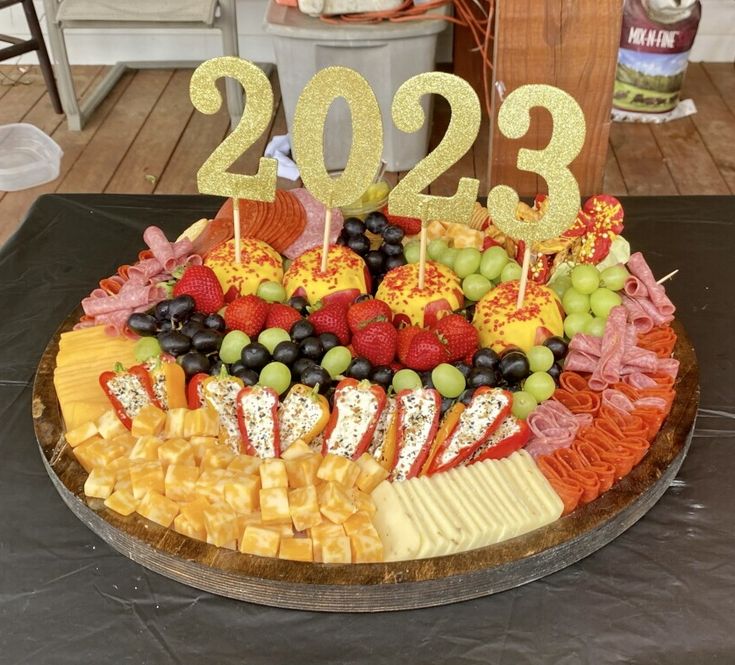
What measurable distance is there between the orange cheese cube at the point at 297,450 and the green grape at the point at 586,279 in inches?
24.6

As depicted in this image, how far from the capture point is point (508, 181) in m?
2.18

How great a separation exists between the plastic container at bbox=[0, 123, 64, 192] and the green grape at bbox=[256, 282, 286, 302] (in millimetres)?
1994

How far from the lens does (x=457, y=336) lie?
1.42m

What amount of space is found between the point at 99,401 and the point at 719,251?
1.45m

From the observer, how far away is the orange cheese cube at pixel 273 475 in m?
1.17

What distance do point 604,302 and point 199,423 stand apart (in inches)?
29.8

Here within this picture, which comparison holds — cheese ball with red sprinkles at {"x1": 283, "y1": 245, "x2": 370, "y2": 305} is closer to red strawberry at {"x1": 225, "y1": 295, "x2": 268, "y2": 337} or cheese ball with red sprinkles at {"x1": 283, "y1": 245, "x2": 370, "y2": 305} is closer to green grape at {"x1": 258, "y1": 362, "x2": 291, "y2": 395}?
red strawberry at {"x1": 225, "y1": 295, "x2": 268, "y2": 337}

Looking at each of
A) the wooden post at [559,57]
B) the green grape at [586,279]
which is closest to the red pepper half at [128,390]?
the green grape at [586,279]

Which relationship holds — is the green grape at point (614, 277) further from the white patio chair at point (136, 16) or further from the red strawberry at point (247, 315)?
the white patio chair at point (136, 16)

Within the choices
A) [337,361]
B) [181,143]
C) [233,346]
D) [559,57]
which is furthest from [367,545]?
[181,143]

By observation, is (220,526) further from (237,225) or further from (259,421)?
(237,225)


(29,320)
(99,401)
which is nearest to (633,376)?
(99,401)

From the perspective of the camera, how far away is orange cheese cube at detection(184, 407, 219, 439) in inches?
50.1

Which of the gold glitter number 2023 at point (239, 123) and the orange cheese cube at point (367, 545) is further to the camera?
the gold glitter number 2023 at point (239, 123)
